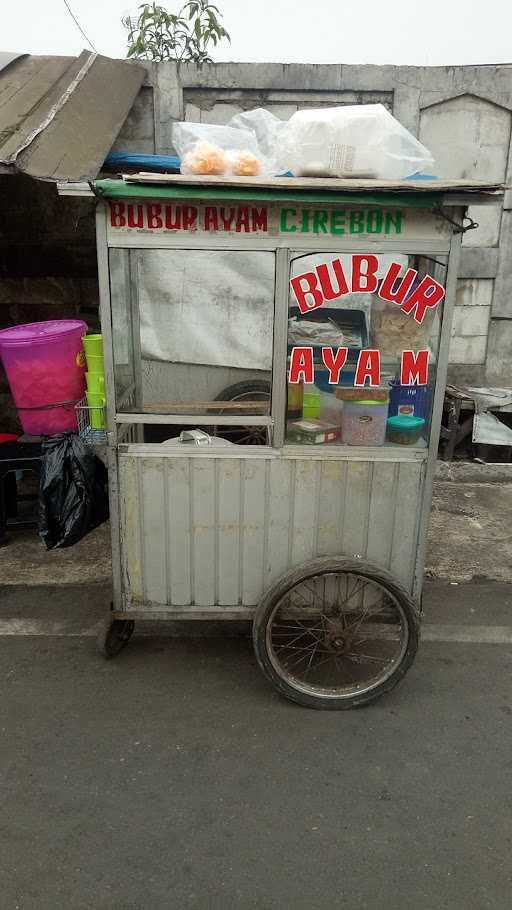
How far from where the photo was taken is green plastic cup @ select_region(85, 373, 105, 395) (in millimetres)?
3242

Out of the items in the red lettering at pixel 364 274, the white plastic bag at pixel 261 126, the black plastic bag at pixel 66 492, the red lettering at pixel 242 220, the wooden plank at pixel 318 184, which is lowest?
the black plastic bag at pixel 66 492

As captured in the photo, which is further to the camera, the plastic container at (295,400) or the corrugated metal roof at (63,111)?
the corrugated metal roof at (63,111)

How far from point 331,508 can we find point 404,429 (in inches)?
19.6

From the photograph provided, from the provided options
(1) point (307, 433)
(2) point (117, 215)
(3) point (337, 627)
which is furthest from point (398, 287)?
(3) point (337, 627)

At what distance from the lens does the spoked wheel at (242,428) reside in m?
3.45

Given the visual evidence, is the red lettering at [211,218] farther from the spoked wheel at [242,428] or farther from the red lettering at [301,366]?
the spoked wheel at [242,428]

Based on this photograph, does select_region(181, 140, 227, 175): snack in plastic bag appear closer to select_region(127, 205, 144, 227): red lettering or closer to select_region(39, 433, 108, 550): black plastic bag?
select_region(127, 205, 144, 227): red lettering

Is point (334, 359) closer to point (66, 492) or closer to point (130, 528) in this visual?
point (130, 528)

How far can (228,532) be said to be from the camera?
3018mm

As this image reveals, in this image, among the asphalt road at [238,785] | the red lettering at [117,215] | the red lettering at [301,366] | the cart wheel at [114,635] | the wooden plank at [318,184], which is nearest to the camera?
the asphalt road at [238,785]

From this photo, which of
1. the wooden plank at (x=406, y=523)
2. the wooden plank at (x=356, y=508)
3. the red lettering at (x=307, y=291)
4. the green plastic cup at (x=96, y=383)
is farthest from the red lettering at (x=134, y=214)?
the wooden plank at (x=406, y=523)

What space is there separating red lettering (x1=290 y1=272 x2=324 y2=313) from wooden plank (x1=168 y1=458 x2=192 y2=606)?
87cm

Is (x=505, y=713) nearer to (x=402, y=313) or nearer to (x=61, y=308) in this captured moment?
(x=402, y=313)

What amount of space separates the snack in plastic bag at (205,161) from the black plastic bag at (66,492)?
165 cm
